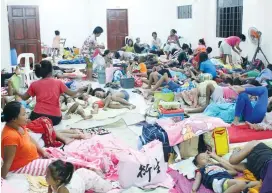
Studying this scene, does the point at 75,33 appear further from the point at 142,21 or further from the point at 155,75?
the point at 155,75

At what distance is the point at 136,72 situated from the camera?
8.76 metres

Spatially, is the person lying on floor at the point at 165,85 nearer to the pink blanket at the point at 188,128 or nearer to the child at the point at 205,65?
the child at the point at 205,65

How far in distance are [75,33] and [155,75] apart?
8.59 metres

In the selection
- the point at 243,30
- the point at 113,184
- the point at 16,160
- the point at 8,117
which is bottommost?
the point at 113,184

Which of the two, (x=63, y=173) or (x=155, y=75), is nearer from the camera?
(x=63, y=173)

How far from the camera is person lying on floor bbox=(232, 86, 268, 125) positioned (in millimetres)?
4855

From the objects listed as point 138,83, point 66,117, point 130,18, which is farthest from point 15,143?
point 130,18

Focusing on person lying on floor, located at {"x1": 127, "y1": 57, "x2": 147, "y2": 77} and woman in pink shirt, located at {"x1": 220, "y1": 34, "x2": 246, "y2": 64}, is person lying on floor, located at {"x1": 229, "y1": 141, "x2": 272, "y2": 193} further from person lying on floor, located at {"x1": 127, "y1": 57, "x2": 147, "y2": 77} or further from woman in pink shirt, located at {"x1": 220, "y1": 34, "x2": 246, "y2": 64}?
woman in pink shirt, located at {"x1": 220, "y1": 34, "x2": 246, "y2": 64}

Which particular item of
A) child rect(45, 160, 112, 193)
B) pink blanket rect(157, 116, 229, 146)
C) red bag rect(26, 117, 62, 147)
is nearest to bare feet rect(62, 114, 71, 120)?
red bag rect(26, 117, 62, 147)

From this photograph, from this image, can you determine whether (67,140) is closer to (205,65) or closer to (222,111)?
(222,111)

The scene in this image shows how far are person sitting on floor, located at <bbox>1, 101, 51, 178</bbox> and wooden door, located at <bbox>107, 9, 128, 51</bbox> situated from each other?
41.7 ft

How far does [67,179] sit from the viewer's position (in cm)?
269

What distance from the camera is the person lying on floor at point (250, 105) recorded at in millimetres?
4855

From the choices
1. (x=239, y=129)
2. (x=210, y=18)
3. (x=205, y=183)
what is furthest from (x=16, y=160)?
(x=210, y=18)
